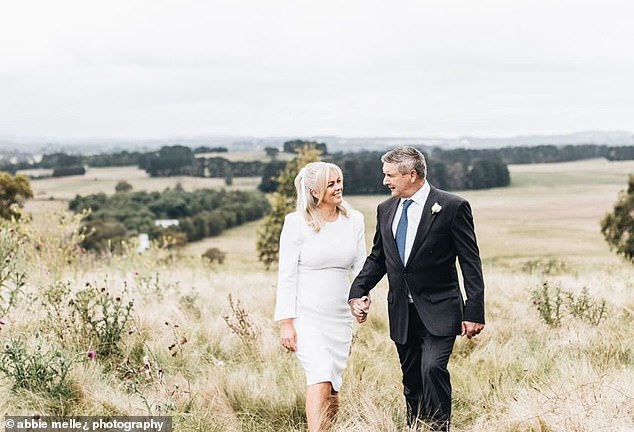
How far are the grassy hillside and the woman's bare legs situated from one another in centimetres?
15

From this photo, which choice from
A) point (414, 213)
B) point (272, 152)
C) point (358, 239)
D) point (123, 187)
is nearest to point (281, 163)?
point (272, 152)

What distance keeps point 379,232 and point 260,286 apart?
505cm

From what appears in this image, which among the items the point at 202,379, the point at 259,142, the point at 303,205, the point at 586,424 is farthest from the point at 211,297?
the point at 259,142

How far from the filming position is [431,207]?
14.3ft

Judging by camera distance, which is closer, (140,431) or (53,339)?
(140,431)

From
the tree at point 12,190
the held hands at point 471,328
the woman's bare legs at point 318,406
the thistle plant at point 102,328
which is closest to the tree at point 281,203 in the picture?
the tree at point 12,190

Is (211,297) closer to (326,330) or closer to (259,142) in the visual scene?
(326,330)

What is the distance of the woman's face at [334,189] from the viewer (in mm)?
4496

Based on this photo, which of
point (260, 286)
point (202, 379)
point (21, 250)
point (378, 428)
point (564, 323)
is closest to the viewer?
point (378, 428)

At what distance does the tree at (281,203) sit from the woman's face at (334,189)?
31.7 metres

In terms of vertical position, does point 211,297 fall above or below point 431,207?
below

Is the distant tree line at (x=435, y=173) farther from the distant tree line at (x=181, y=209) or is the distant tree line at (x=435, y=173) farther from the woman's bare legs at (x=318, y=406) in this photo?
the woman's bare legs at (x=318, y=406)

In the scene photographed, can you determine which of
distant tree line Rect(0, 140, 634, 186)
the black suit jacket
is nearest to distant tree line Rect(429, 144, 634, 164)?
distant tree line Rect(0, 140, 634, 186)

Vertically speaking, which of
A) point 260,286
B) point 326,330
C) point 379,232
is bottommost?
point 260,286
